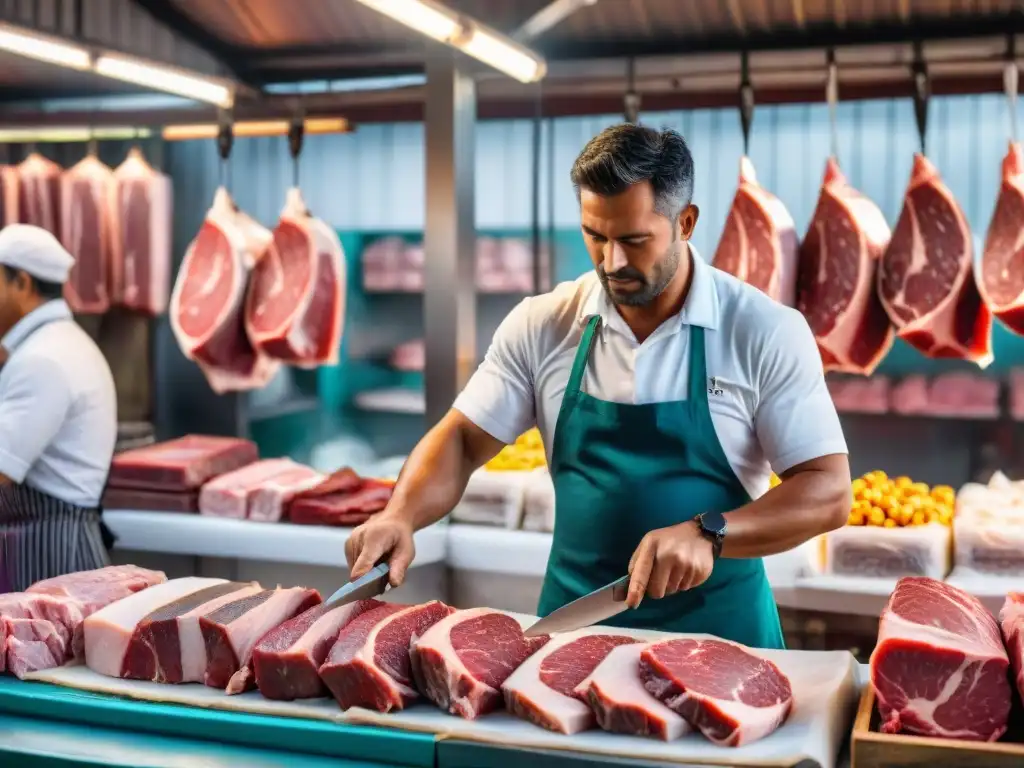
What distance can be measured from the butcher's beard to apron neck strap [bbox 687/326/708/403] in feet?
0.70

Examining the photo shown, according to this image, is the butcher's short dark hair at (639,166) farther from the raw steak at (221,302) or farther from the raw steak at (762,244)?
the raw steak at (221,302)

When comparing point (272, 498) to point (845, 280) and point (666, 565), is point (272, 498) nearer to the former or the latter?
point (845, 280)

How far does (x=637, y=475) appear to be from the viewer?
2590 mm

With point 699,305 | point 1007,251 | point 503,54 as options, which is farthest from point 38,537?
point 1007,251

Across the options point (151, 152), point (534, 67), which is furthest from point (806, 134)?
point (151, 152)

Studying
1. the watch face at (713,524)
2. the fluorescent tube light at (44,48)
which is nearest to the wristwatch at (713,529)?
the watch face at (713,524)

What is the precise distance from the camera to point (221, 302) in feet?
15.6

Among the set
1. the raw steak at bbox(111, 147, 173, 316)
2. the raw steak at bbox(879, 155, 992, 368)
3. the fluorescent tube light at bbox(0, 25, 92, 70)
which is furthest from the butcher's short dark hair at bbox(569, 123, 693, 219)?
the raw steak at bbox(111, 147, 173, 316)

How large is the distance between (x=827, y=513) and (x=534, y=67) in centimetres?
206

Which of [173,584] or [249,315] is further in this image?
[249,315]

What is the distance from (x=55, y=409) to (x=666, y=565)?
230 cm

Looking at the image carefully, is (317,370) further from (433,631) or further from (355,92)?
(433,631)

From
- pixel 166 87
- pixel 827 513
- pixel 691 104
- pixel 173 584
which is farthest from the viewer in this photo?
pixel 691 104

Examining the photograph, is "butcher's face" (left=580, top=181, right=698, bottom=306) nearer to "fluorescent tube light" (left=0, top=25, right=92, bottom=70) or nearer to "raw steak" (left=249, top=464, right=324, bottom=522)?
"fluorescent tube light" (left=0, top=25, right=92, bottom=70)
